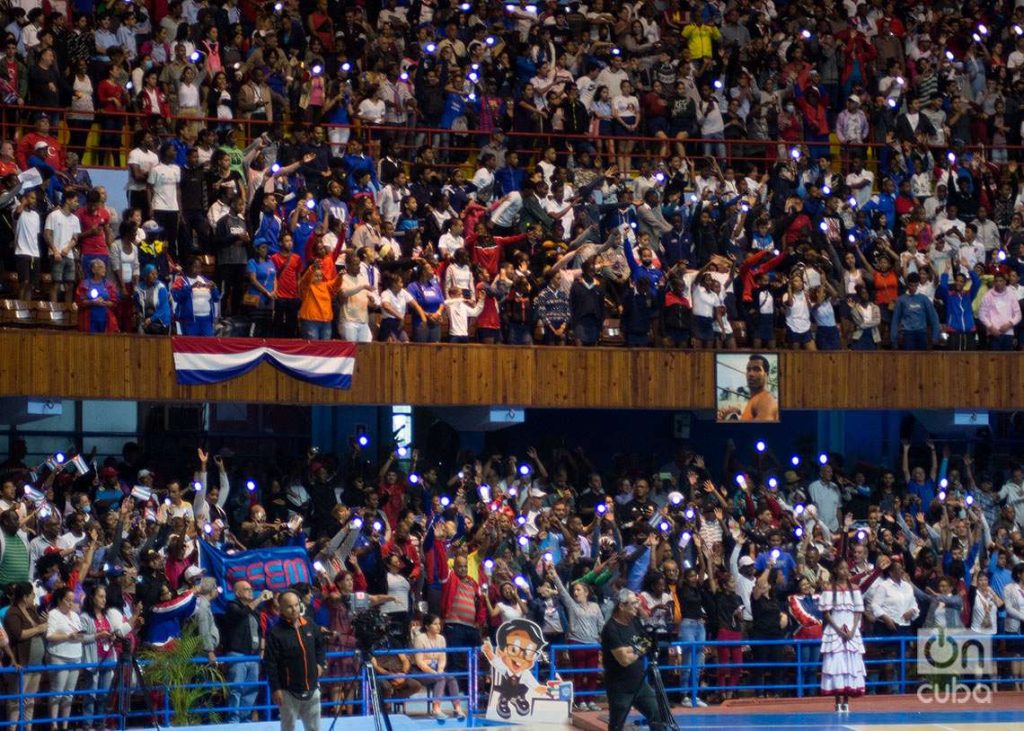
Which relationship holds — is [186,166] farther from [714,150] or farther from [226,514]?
[714,150]

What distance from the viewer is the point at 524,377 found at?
1060 inches

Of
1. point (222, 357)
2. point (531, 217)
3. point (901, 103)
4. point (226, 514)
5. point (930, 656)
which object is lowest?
Result: point (930, 656)

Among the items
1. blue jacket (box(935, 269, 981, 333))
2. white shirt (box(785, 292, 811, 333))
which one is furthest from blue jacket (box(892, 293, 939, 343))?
white shirt (box(785, 292, 811, 333))

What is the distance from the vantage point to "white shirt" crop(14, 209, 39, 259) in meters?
23.9

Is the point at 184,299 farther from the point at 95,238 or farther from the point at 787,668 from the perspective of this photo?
the point at 787,668

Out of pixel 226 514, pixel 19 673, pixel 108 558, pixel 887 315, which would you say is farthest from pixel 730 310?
pixel 19 673

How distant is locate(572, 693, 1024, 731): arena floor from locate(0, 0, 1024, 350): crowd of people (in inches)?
249

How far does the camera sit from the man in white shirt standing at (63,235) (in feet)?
78.6

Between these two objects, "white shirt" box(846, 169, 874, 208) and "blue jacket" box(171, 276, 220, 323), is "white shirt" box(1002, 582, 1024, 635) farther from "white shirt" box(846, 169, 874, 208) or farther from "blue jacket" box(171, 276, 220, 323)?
"blue jacket" box(171, 276, 220, 323)

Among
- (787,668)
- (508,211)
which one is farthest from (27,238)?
(787,668)

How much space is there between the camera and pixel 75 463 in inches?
909

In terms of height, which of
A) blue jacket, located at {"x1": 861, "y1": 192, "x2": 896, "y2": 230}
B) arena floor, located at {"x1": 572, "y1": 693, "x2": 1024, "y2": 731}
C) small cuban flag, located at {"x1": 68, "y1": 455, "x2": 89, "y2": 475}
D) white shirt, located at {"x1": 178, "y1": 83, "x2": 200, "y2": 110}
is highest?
white shirt, located at {"x1": 178, "y1": 83, "x2": 200, "y2": 110}

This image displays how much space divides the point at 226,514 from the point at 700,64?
490 inches

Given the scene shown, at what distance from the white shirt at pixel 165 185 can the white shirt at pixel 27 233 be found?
1.86 metres
